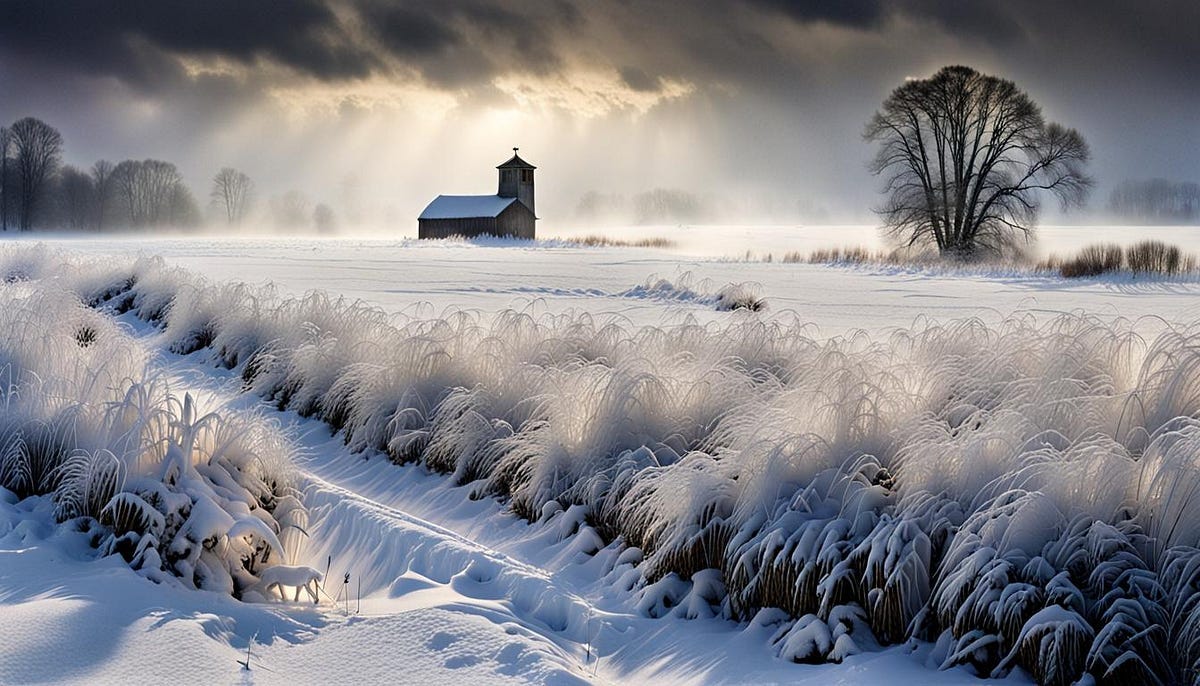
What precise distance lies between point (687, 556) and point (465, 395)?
3.09 meters

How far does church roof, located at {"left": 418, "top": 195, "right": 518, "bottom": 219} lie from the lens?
190ft

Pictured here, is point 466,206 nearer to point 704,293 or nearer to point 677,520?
point 704,293

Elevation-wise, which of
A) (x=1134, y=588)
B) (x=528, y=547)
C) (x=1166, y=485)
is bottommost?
(x=528, y=547)

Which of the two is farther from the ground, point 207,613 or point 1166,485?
point 1166,485

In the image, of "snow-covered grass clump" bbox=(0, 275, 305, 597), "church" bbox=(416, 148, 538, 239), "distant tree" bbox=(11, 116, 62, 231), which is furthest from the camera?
"distant tree" bbox=(11, 116, 62, 231)

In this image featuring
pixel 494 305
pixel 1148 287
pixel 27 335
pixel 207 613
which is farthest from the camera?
pixel 1148 287

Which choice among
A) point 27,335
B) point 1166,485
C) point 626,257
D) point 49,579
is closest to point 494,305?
point 27,335

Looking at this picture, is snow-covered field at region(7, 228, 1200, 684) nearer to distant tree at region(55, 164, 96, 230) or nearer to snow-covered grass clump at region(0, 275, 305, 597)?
snow-covered grass clump at region(0, 275, 305, 597)

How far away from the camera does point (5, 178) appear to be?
73688 millimetres

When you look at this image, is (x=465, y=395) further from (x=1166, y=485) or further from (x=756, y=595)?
(x=1166, y=485)

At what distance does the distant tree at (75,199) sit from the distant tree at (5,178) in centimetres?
806

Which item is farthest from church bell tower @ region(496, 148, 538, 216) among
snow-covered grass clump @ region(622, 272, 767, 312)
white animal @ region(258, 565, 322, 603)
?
white animal @ region(258, 565, 322, 603)

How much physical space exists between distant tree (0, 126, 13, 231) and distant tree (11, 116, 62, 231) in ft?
1.94

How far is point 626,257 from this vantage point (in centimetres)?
3419
